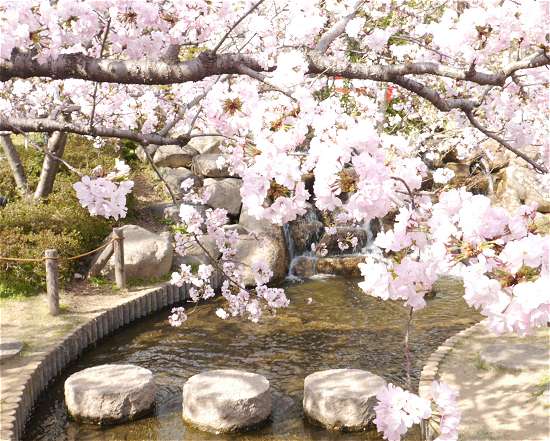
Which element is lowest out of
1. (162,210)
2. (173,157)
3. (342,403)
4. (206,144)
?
(342,403)

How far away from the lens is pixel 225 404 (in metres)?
6.24

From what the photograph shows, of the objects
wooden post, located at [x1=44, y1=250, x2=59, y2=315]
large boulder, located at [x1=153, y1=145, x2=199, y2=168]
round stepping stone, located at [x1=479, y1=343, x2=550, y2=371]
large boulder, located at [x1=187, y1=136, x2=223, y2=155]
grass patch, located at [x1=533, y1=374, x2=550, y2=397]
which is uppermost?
large boulder, located at [x1=187, y1=136, x2=223, y2=155]

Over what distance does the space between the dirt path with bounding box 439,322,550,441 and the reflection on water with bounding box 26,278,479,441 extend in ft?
2.15

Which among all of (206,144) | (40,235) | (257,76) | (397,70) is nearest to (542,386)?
(397,70)

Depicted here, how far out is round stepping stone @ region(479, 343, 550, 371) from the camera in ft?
21.6

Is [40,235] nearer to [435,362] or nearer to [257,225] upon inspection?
[257,225]

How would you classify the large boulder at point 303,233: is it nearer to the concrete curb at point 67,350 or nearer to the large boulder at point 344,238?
the large boulder at point 344,238

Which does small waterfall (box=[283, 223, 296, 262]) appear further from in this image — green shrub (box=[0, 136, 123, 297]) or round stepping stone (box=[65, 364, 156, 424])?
round stepping stone (box=[65, 364, 156, 424])

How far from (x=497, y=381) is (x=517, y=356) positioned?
25.6 inches

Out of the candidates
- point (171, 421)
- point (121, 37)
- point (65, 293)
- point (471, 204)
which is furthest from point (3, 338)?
point (471, 204)

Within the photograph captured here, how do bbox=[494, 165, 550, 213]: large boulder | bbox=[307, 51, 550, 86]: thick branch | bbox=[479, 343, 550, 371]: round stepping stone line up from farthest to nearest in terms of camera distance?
bbox=[494, 165, 550, 213]: large boulder, bbox=[479, 343, 550, 371]: round stepping stone, bbox=[307, 51, 550, 86]: thick branch

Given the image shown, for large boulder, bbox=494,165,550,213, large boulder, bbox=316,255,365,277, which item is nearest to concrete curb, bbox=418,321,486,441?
A: large boulder, bbox=316,255,365,277

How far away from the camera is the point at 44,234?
1029 centimetres

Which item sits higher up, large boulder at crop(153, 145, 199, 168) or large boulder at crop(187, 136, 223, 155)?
large boulder at crop(187, 136, 223, 155)
